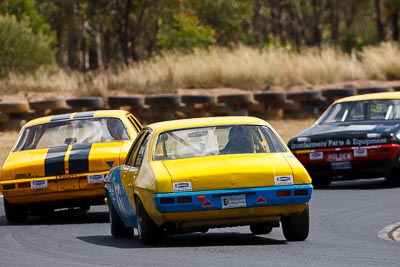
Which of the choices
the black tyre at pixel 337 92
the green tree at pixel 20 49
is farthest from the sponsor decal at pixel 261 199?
the green tree at pixel 20 49

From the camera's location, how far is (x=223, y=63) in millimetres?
32688

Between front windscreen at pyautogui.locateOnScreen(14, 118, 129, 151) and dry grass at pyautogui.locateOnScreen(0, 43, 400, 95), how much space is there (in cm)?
1579

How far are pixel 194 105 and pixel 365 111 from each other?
10.3 meters

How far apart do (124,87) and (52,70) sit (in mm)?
7442

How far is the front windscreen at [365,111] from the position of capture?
1873 cm

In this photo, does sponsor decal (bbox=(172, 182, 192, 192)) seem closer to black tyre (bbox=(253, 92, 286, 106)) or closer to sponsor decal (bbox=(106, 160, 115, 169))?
sponsor decal (bbox=(106, 160, 115, 169))

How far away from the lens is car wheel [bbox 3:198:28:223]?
14.3m

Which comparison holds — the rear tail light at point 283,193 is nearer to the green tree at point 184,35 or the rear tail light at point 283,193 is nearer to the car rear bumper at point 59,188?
the car rear bumper at point 59,188

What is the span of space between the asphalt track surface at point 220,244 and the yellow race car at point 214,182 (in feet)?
0.73

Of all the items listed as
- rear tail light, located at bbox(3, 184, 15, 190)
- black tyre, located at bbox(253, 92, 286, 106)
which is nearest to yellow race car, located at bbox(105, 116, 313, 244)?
rear tail light, located at bbox(3, 184, 15, 190)

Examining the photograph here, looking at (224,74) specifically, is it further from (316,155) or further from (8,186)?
(8,186)

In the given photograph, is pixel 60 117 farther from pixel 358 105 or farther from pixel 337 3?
pixel 337 3

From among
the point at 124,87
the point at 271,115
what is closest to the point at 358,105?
the point at 271,115

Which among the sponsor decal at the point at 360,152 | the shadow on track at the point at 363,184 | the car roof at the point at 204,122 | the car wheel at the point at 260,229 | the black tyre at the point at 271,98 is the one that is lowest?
the shadow on track at the point at 363,184
